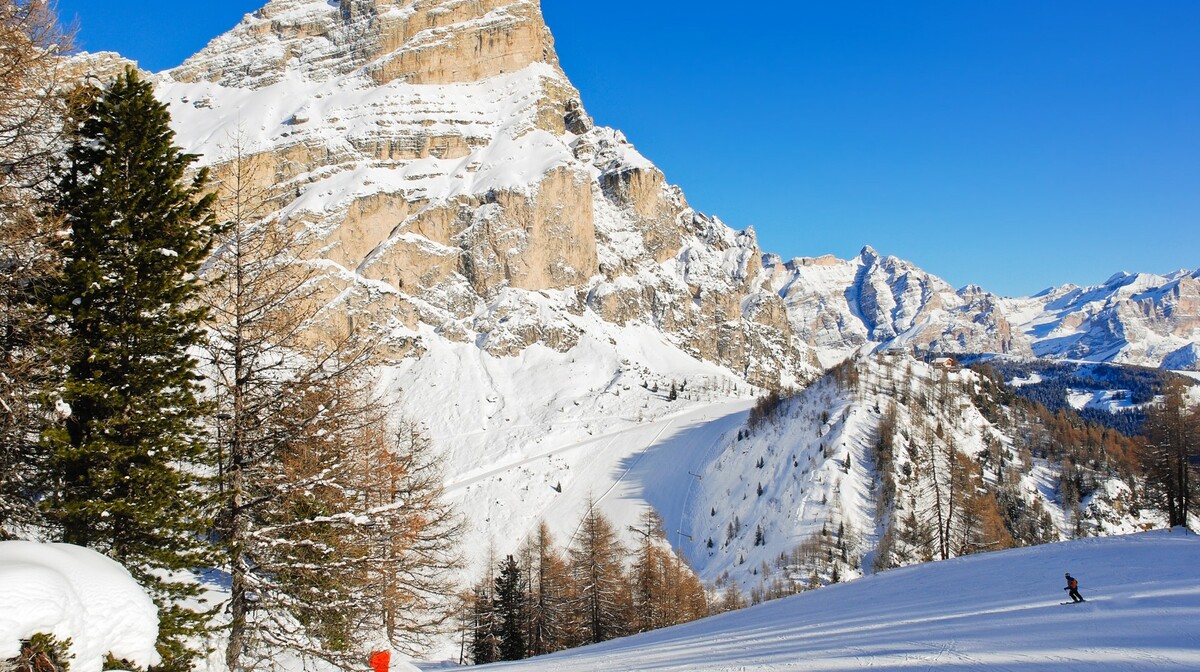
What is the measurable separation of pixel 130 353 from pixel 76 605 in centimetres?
495

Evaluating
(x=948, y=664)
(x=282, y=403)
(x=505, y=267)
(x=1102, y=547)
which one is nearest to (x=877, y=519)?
(x=1102, y=547)

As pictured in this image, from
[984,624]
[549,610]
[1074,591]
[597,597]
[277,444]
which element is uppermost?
[277,444]

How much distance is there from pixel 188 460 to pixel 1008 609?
58.8 feet

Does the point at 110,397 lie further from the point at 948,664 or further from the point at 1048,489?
the point at 1048,489

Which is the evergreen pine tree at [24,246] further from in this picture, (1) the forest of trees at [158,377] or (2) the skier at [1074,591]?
(2) the skier at [1074,591]

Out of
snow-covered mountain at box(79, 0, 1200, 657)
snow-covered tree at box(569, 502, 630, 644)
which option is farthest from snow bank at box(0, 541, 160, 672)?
snow-covered tree at box(569, 502, 630, 644)

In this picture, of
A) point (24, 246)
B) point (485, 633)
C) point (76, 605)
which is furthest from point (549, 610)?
point (24, 246)

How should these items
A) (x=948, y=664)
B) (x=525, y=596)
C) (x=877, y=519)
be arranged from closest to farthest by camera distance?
(x=948, y=664), (x=525, y=596), (x=877, y=519)

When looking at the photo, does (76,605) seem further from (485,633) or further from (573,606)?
(573,606)

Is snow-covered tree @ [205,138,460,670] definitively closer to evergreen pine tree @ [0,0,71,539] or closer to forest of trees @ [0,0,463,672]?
forest of trees @ [0,0,463,672]

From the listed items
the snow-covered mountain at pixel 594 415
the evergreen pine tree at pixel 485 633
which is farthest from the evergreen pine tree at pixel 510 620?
the snow-covered mountain at pixel 594 415

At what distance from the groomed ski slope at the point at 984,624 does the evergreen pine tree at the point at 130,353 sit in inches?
358

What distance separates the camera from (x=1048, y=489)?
115 m

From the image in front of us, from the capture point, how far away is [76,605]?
26.4 ft
